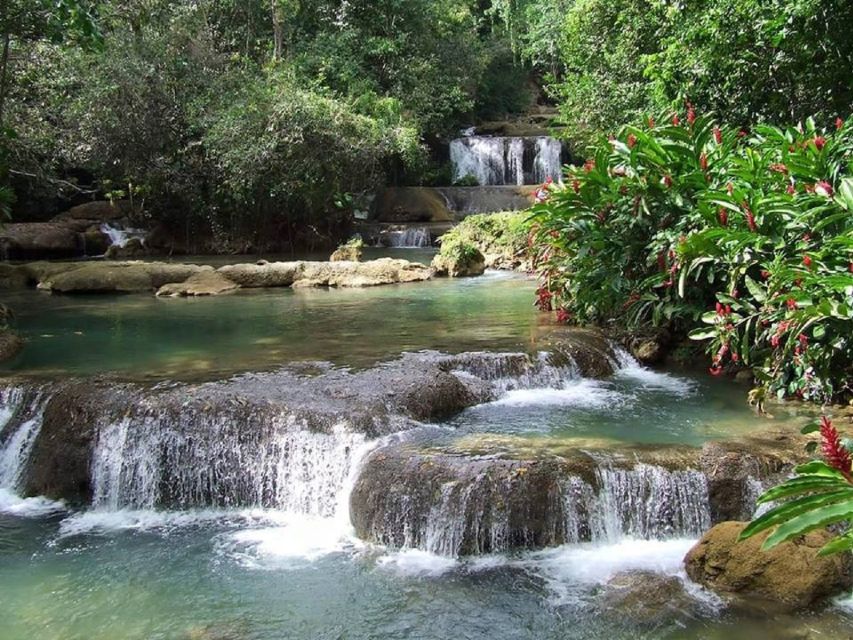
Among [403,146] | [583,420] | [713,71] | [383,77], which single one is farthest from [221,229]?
[583,420]

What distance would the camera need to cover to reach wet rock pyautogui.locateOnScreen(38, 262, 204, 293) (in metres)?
15.0

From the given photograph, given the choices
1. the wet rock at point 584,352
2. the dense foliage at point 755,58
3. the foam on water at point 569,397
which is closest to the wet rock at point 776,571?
the foam on water at point 569,397

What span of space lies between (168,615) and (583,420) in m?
3.90

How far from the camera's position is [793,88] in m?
10.0

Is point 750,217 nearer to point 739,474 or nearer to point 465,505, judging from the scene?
point 739,474

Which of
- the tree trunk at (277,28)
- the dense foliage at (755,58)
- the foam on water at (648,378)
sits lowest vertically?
the foam on water at (648,378)

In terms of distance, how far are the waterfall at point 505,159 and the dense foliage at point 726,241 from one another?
1707cm

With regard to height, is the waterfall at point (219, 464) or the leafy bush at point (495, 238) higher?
the leafy bush at point (495, 238)

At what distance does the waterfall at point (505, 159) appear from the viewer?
1043 inches

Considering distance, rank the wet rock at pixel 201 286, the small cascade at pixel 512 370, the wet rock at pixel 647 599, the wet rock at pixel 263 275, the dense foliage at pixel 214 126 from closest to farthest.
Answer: the wet rock at pixel 647 599 < the small cascade at pixel 512 370 < the wet rock at pixel 201 286 < the wet rock at pixel 263 275 < the dense foliage at pixel 214 126

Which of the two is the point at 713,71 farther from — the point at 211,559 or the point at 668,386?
the point at 211,559

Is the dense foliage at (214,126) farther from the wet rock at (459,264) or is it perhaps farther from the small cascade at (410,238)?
the wet rock at (459,264)

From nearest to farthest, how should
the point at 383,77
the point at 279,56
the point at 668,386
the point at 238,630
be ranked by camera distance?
1. the point at 238,630
2. the point at 668,386
3. the point at 279,56
4. the point at 383,77

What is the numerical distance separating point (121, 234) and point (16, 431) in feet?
51.4
